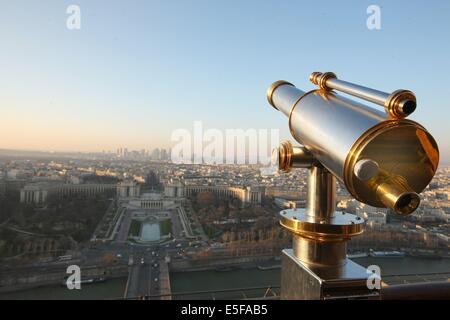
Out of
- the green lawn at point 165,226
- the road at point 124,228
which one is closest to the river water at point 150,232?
the green lawn at point 165,226

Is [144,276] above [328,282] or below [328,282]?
below

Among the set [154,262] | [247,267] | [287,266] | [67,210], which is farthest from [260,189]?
[287,266]

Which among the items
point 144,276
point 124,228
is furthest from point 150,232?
Answer: point 144,276

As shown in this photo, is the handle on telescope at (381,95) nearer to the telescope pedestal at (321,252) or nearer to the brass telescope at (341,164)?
the brass telescope at (341,164)

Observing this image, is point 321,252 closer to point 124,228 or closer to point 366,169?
point 366,169

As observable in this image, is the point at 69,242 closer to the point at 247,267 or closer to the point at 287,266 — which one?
the point at 247,267

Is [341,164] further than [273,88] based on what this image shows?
No

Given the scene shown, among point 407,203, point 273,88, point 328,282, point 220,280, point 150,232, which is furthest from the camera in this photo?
point 150,232
